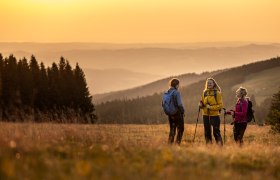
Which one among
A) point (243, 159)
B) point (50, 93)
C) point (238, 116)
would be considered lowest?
point (243, 159)

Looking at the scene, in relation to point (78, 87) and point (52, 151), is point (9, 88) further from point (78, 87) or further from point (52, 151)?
point (52, 151)

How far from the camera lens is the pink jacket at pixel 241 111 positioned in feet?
49.4

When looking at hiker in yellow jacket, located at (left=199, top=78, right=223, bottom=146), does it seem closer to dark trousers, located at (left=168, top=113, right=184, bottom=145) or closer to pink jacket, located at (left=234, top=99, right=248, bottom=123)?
pink jacket, located at (left=234, top=99, right=248, bottom=123)

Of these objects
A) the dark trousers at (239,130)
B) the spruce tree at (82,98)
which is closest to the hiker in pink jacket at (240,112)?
the dark trousers at (239,130)

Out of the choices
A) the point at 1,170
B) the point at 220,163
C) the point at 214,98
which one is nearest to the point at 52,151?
the point at 1,170

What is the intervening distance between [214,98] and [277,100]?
1346cm

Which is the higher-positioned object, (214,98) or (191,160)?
(214,98)

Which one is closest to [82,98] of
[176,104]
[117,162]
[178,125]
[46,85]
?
[46,85]

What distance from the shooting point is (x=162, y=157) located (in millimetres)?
8414

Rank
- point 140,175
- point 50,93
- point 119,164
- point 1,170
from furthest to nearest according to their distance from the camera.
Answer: point 50,93 → point 119,164 → point 140,175 → point 1,170

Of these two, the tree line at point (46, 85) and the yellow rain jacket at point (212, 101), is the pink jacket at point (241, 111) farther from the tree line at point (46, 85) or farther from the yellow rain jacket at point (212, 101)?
the tree line at point (46, 85)

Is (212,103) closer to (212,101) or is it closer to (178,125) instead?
(212,101)

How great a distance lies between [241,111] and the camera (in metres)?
15.1

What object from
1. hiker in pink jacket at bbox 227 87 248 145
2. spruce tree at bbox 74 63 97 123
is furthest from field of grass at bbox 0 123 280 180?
spruce tree at bbox 74 63 97 123
